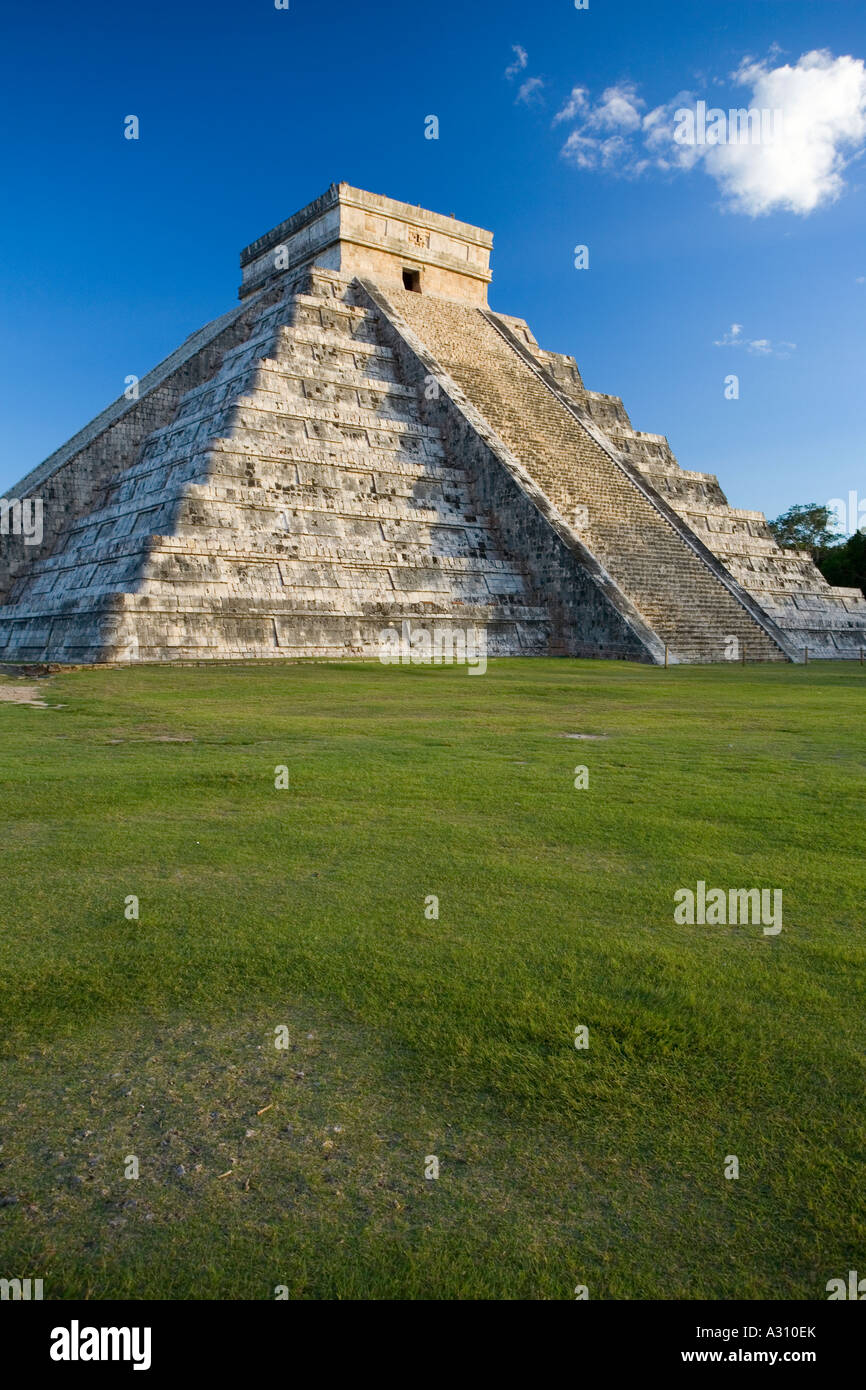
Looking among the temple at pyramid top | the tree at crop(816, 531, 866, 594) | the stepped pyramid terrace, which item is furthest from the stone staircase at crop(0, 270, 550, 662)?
the tree at crop(816, 531, 866, 594)

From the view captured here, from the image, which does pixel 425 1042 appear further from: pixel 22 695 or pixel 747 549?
pixel 747 549

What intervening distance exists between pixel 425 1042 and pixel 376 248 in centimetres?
3522

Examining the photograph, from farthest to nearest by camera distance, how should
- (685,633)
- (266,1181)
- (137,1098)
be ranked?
(685,633) < (137,1098) < (266,1181)

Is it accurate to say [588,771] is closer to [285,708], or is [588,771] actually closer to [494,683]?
[285,708]

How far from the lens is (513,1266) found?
2484 millimetres

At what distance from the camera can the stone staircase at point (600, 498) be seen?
2533 centimetres

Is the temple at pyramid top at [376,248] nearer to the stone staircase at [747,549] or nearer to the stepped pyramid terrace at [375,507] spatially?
the stepped pyramid terrace at [375,507]

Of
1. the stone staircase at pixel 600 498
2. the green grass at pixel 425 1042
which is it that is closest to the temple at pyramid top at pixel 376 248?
the stone staircase at pixel 600 498

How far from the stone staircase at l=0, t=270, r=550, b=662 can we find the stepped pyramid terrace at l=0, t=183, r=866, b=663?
66mm

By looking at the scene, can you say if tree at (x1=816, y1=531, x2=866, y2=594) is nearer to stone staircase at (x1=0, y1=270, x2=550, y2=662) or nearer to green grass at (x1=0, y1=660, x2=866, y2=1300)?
stone staircase at (x1=0, y1=270, x2=550, y2=662)

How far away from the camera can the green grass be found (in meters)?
2.57

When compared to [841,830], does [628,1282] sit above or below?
below

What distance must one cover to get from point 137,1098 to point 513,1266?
4.91 feet
